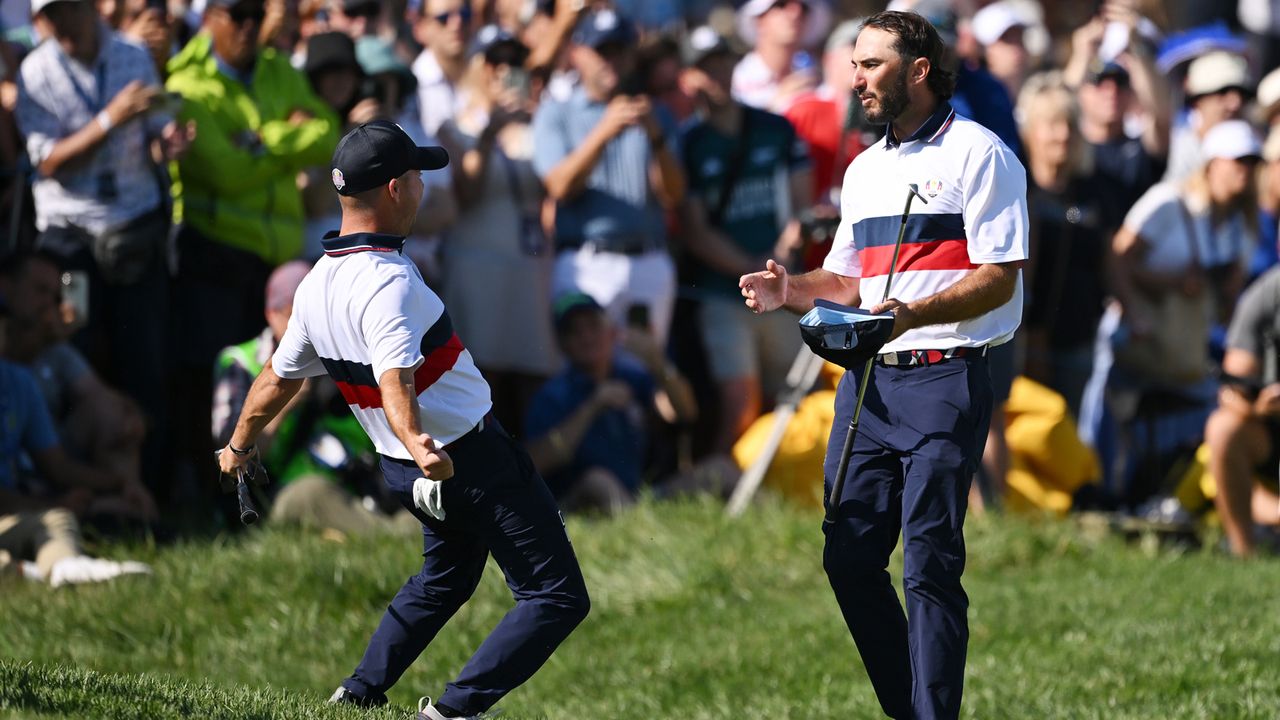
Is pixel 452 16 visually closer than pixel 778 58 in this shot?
Yes

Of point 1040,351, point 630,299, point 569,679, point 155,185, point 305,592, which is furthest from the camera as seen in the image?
point 1040,351

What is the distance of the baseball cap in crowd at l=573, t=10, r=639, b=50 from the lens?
34.4ft

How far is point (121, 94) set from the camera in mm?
9000

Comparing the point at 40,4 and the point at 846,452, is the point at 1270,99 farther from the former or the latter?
the point at 40,4

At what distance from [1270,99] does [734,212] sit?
13.2 ft

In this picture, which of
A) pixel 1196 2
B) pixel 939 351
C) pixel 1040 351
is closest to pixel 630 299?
pixel 1040 351

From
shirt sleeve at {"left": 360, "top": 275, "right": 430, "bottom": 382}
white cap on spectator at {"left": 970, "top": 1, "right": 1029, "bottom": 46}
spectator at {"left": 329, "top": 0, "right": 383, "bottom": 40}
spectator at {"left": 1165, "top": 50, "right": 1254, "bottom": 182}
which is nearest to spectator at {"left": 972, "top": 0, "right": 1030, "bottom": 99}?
white cap on spectator at {"left": 970, "top": 1, "right": 1029, "bottom": 46}

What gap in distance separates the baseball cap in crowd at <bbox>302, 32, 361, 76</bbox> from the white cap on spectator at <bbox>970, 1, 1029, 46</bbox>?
481 cm

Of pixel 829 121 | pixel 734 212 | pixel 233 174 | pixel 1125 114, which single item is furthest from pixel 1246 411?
pixel 233 174

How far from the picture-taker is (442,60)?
37.0 ft

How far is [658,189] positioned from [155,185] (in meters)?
2.78

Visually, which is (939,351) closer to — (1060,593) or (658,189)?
(1060,593)

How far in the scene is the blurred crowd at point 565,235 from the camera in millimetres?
9156

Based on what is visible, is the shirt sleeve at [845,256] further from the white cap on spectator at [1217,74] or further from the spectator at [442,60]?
the white cap on spectator at [1217,74]
